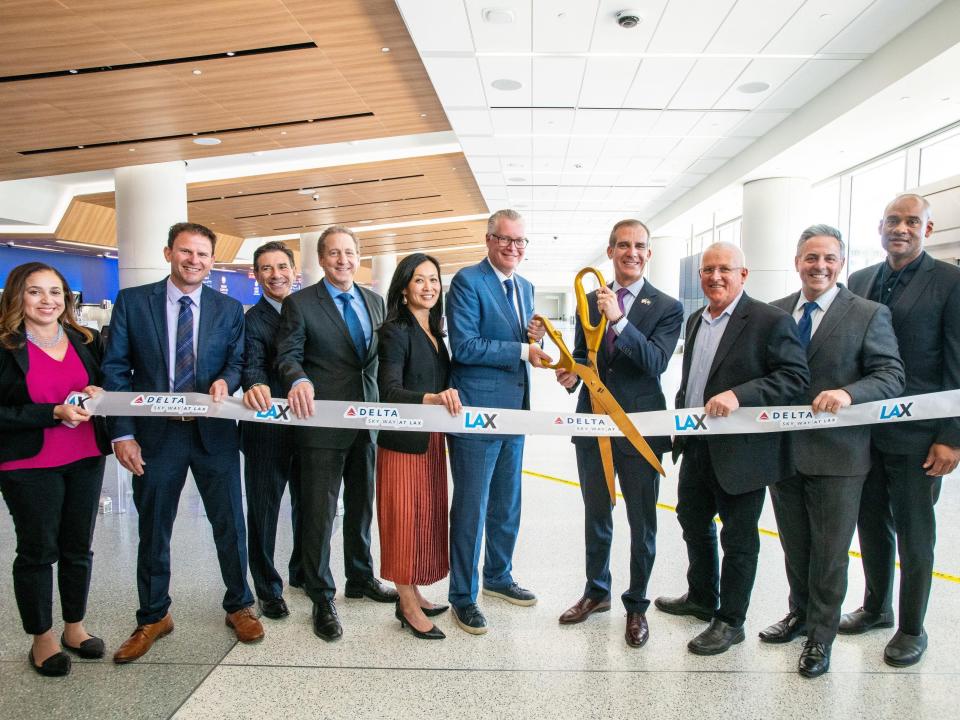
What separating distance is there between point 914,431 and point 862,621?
962 millimetres

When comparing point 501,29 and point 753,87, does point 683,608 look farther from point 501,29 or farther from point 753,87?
point 753,87

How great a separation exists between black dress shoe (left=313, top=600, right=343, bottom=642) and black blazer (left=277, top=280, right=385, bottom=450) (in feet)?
2.38

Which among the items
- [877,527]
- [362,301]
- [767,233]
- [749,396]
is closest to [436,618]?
[362,301]

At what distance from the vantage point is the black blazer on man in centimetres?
254

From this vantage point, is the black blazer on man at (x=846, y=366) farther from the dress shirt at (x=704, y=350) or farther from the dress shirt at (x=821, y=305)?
the dress shirt at (x=704, y=350)

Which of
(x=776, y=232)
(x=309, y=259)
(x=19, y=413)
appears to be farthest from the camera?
(x=309, y=259)

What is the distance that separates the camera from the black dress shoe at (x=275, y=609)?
9.97ft

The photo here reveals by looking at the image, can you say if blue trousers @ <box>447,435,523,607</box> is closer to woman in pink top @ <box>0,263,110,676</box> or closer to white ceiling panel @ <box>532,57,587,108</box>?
woman in pink top @ <box>0,263,110,676</box>

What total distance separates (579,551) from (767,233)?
10.2 metres

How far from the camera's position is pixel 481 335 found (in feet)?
9.67

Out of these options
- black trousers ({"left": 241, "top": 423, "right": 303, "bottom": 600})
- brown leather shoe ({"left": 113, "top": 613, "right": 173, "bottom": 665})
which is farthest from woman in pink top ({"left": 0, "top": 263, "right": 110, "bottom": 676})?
black trousers ({"left": 241, "top": 423, "right": 303, "bottom": 600})

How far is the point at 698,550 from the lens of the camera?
2949 millimetres

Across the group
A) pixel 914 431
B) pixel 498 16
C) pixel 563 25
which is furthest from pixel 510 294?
pixel 563 25

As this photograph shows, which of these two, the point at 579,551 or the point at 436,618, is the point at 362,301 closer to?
the point at 436,618
